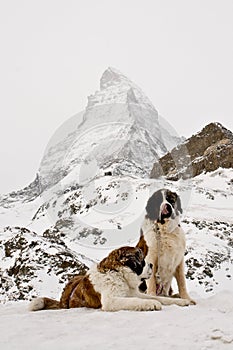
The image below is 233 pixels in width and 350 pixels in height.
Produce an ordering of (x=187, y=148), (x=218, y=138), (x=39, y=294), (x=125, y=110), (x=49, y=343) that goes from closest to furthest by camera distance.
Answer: (x=49, y=343)
(x=39, y=294)
(x=218, y=138)
(x=187, y=148)
(x=125, y=110)

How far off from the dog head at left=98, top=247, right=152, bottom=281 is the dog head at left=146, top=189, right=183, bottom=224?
41.3 inches

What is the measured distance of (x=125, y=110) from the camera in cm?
14362

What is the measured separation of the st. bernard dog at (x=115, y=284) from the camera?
13.7 ft

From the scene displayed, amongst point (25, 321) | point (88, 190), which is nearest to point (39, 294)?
point (25, 321)

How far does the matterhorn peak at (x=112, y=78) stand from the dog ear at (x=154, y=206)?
599 feet

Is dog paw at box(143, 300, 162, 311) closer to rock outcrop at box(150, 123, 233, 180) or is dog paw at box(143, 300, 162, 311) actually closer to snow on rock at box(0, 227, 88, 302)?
snow on rock at box(0, 227, 88, 302)

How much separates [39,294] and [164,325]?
12160mm

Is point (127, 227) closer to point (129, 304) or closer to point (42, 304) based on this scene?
point (42, 304)

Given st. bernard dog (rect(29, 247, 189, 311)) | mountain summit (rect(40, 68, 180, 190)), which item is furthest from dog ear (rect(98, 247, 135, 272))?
mountain summit (rect(40, 68, 180, 190))

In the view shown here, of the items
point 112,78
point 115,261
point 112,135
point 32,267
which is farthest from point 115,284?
point 112,78

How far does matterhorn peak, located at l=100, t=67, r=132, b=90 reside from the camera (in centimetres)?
18650

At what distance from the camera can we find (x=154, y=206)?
5805 mm

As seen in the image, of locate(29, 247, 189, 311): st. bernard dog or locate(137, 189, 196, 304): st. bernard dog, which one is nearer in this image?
locate(29, 247, 189, 311): st. bernard dog

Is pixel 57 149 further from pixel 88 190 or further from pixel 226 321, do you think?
pixel 226 321
